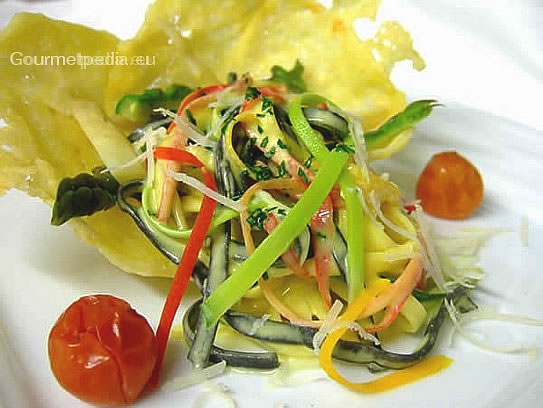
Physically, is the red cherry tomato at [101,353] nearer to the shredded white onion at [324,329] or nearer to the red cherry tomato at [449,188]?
the shredded white onion at [324,329]

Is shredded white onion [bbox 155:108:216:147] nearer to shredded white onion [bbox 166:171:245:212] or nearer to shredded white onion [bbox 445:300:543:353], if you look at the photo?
shredded white onion [bbox 166:171:245:212]

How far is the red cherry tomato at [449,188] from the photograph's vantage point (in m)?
2.88

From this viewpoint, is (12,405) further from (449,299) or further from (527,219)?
(527,219)

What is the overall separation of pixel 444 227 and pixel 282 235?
860mm

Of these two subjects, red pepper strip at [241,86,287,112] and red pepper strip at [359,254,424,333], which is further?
red pepper strip at [241,86,287,112]

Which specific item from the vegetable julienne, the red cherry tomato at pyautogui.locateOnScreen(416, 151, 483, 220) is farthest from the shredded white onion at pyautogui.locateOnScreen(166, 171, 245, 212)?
the red cherry tomato at pyautogui.locateOnScreen(416, 151, 483, 220)

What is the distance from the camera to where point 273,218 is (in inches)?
90.0

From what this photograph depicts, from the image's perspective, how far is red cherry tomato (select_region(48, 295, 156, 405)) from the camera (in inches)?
78.8

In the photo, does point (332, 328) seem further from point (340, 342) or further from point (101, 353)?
point (101, 353)

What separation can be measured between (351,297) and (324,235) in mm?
189

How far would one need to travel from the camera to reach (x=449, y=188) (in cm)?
287

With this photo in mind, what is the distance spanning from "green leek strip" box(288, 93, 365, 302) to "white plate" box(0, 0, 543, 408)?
0.99 feet

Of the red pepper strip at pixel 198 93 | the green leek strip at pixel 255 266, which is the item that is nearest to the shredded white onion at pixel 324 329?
the green leek strip at pixel 255 266
